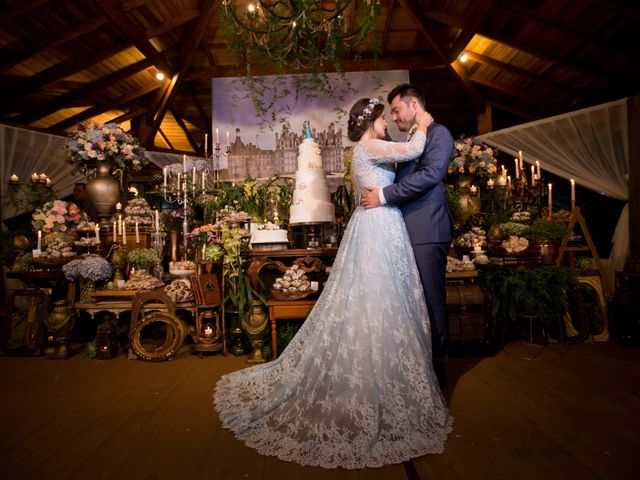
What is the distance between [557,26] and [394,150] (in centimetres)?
480

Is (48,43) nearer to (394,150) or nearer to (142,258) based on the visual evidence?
(142,258)

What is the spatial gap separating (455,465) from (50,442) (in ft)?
7.08

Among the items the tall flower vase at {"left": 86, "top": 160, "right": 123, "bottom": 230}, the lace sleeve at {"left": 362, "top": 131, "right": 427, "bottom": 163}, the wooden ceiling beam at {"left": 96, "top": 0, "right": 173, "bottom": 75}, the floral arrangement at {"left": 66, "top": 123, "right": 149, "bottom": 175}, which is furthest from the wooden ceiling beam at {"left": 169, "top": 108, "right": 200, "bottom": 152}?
the lace sleeve at {"left": 362, "top": 131, "right": 427, "bottom": 163}

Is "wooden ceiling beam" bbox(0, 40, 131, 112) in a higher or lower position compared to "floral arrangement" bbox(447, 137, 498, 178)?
higher

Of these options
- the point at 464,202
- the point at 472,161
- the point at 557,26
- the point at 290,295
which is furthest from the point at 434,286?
the point at 557,26

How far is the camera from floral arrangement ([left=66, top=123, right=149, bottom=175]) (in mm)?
4484

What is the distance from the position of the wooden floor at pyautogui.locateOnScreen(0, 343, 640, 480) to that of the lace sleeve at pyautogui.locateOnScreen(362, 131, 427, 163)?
1.63 metres

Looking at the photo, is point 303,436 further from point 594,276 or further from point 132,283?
point 594,276

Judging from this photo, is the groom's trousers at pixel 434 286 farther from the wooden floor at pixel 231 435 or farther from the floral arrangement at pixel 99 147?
the floral arrangement at pixel 99 147

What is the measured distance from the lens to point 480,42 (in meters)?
6.52

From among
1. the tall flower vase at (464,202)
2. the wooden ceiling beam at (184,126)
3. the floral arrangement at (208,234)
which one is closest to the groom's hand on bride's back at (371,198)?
the floral arrangement at (208,234)

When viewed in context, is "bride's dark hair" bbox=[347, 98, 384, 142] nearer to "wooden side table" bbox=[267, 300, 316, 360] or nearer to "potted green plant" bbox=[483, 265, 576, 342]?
"wooden side table" bbox=[267, 300, 316, 360]

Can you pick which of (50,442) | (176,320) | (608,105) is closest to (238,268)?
(176,320)

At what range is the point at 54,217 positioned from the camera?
4.23 meters
